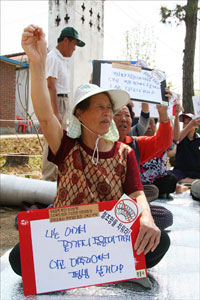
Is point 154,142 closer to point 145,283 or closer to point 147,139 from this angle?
point 147,139

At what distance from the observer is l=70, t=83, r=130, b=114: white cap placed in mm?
1515

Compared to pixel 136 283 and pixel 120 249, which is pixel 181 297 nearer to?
pixel 136 283

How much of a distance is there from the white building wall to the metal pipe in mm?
6974

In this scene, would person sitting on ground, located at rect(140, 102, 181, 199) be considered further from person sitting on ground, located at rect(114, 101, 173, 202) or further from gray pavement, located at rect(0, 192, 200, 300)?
person sitting on ground, located at rect(114, 101, 173, 202)

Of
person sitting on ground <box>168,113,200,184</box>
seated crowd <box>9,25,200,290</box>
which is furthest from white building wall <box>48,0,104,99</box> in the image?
seated crowd <box>9,25,200,290</box>

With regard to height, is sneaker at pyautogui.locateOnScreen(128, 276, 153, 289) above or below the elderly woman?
below

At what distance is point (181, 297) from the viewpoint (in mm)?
1696

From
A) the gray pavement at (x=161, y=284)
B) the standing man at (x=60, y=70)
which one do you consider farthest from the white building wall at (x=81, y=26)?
the gray pavement at (x=161, y=284)

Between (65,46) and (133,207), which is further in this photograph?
(65,46)

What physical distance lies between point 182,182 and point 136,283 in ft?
10.2

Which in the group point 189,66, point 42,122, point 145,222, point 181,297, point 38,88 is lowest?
point 181,297

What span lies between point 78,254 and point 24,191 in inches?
97.7

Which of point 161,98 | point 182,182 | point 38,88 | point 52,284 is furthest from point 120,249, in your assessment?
point 182,182

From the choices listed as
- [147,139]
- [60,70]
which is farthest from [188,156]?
[147,139]
